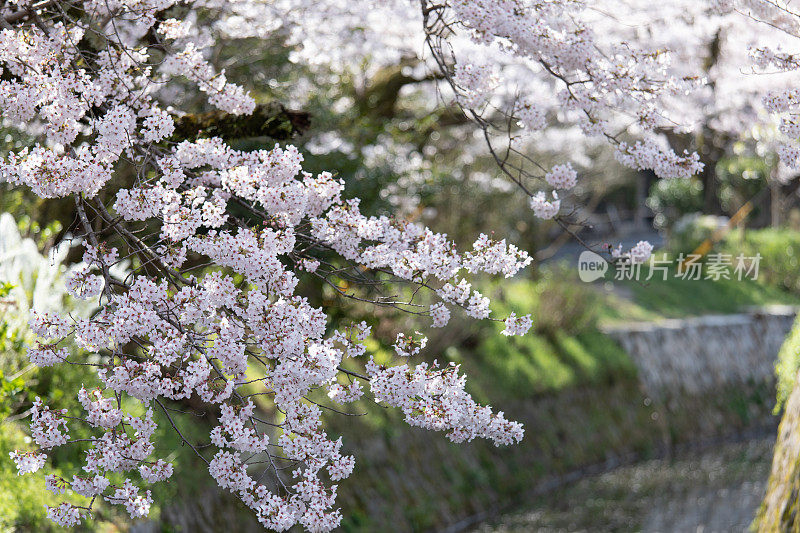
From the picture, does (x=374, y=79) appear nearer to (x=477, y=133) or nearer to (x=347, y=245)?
(x=477, y=133)

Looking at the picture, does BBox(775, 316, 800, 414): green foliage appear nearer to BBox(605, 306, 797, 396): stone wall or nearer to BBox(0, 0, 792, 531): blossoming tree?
BBox(605, 306, 797, 396): stone wall

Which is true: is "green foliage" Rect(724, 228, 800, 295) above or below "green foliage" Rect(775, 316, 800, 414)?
below

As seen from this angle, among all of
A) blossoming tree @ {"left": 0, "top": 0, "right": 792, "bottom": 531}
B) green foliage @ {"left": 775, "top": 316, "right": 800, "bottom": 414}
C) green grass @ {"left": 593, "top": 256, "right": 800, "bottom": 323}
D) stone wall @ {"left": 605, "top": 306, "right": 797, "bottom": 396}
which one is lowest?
green grass @ {"left": 593, "top": 256, "right": 800, "bottom": 323}

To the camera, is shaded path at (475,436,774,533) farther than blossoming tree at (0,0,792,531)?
Yes

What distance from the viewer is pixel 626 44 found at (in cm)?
401

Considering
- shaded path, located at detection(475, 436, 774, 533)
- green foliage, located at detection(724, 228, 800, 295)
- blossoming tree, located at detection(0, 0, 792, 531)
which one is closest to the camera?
blossoming tree, located at detection(0, 0, 792, 531)

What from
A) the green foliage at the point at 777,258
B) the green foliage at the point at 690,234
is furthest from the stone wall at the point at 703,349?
the green foliage at the point at 690,234

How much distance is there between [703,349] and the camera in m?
11.2

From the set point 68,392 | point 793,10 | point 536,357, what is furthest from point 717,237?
point 68,392

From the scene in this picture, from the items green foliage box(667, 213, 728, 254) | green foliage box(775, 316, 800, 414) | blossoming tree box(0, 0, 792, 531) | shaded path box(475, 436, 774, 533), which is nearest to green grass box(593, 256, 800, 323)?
green foliage box(667, 213, 728, 254)

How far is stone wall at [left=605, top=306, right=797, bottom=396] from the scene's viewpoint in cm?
1055

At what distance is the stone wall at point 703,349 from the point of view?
10.6 metres

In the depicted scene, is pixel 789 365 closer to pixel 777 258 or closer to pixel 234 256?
pixel 234 256

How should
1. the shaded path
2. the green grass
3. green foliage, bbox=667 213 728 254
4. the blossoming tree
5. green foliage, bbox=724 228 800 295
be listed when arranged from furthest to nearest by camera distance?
1. green foliage, bbox=667 213 728 254
2. green foliage, bbox=724 228 800 295
3. the green grass
4. the shaded path
5. the blossoming tree
